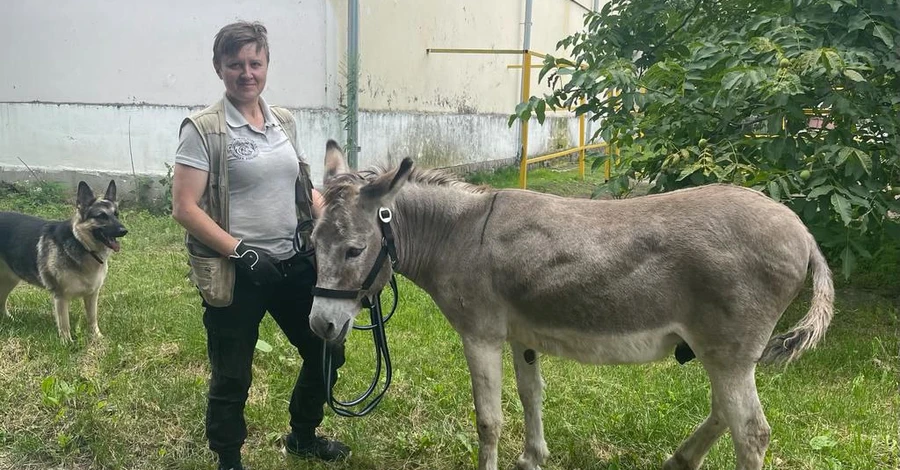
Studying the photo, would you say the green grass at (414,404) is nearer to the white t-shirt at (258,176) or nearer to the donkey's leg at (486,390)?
the donkey's leg at (486,390)

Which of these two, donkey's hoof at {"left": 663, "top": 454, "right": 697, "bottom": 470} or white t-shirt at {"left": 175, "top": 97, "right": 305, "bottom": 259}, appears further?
donkey's hoof at {"left": 663, "top": 454, "right": 697, "bottom": 470}

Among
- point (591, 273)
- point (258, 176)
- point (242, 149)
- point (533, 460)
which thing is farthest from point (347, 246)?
point (533, 460)

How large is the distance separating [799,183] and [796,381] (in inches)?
53.2

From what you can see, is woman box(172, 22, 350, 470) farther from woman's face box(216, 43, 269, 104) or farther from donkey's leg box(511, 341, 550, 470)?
donkey's leg box(511, 341, 550, 470)

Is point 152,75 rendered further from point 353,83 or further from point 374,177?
point 374,177

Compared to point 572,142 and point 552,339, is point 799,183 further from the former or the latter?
point 572,142

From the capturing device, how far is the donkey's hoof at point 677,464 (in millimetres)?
3226

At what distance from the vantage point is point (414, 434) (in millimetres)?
3713

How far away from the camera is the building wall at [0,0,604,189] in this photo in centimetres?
866

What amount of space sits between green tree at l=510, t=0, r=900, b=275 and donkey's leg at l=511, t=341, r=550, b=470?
6.61 ft

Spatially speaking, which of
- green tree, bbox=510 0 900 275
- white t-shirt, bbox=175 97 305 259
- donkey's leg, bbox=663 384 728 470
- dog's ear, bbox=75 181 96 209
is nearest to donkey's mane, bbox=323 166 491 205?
white t-shirt, bbox=175 97 305 259

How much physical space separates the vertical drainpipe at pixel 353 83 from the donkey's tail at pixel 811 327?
705 cm

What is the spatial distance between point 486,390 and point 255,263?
122 centimetres

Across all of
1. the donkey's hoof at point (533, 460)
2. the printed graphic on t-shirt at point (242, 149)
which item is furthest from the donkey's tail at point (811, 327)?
the printed graphic on t-shirt at point (242, 149)
